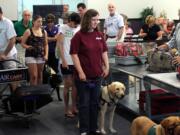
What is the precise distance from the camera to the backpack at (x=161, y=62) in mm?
4676

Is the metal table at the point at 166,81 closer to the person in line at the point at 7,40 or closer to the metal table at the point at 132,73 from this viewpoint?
the metal table at the point at 132,73

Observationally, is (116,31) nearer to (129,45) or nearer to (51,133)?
(129,45)

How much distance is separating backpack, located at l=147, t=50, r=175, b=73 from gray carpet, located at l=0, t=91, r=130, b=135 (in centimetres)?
77

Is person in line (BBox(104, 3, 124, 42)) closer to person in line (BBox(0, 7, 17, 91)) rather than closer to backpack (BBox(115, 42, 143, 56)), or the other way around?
backpack (BBox(115, 42, 143, 56))

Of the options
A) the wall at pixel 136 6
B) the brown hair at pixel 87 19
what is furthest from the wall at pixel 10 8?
the brown hair at pixel 87 19

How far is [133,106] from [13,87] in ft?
5.29

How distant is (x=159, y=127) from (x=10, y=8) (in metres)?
8.05

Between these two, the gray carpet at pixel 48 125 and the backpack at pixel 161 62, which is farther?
the backpack at pixel 161 62

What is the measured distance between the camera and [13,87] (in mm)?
5051

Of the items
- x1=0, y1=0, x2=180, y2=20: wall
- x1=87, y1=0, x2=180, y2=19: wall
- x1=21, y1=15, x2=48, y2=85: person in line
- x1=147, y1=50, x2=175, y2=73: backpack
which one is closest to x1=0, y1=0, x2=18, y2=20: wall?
x1=0, y1=0, x2=180, y2=20: wall

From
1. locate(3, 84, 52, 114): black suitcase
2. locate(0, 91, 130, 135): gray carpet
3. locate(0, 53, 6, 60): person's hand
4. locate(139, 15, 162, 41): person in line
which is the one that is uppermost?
locate(139, 15, 162, 41): person in line

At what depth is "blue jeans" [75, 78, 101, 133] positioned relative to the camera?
156 inches

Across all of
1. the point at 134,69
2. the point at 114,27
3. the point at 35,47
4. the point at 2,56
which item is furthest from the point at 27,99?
the point at 114,27

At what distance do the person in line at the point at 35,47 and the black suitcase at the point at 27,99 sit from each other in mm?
694
